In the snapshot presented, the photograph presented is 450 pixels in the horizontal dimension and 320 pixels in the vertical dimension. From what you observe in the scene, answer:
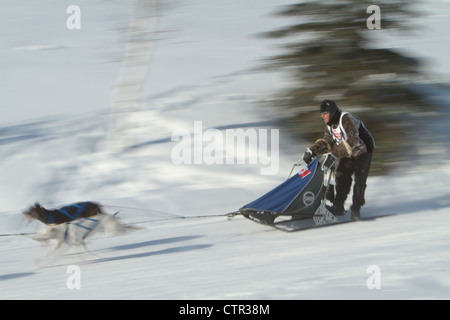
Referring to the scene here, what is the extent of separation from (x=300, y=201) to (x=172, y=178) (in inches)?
112

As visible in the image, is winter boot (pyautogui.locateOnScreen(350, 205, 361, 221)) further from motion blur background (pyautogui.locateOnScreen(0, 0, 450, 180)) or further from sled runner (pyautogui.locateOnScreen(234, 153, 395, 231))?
motion blur background (pyautogui.locateOnScreen(0, 0, 450, 180))

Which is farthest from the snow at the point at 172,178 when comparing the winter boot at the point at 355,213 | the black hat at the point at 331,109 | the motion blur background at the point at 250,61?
the black hat at the point at 331,109

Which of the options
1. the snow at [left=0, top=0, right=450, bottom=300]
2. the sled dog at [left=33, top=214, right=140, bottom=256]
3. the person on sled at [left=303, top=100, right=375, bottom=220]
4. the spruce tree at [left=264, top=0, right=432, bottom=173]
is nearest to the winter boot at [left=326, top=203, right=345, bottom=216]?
the person on sled at [left=303, top=100, right=375, bottom=220]

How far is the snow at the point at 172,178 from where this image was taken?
4.32 metres

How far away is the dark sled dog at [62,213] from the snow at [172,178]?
0.95 ft

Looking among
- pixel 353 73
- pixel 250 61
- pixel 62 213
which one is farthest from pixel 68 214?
pixel 250 61

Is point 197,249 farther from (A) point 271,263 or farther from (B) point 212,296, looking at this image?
(B) point 212,296

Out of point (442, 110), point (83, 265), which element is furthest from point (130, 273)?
point (442, 110)

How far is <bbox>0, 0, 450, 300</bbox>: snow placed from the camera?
4324mm

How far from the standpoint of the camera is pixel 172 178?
7.94 metres

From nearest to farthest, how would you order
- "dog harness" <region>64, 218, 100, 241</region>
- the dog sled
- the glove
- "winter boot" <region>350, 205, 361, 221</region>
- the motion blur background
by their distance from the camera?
"dog harness" <region>64, 218, 100, 241</region> < the dog sled < the glove < "winter boot" <region>350, 205, 361, 221</region> < the motion blur background

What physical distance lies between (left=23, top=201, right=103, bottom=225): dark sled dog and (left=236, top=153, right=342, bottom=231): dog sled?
145 cm

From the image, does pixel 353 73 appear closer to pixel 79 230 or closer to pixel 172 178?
pixel 172 178

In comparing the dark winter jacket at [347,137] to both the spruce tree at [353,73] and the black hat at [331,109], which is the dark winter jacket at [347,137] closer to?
the black hat at [331,109]
